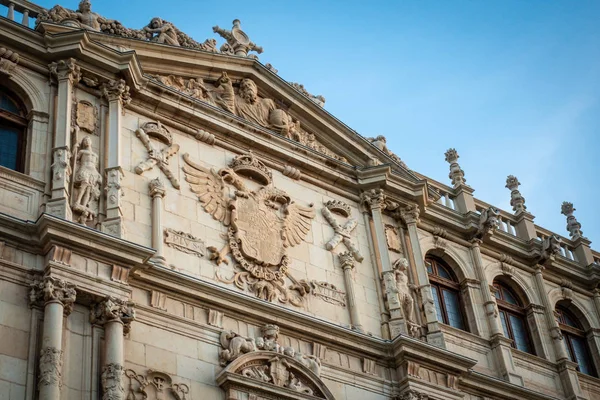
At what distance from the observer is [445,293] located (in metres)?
23.6

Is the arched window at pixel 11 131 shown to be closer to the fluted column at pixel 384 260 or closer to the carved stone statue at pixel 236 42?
the carved stone statue at pixel 236 42

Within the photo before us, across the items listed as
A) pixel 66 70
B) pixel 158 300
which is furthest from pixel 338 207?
pixel 66 70

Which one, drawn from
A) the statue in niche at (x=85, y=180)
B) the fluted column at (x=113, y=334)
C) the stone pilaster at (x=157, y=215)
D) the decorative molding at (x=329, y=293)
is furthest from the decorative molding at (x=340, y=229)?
the fluted column at (x=113, y=334)

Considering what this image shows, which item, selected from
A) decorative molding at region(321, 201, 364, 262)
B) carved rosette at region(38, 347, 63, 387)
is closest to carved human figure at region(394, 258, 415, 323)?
decorative molding at region(321, 201, 364, 262)

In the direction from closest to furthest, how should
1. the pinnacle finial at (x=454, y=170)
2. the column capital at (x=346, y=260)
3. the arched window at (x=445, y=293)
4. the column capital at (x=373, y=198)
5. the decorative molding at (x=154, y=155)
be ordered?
the decorative molding at (x=154, y=155) < the column capital at (x=346, y=260) < the column capital at (x=373, y=198) < the arched window at (x=445, y=293) < the pinnacle finial at (x=454, y=170)

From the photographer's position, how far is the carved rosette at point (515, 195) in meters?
26.9

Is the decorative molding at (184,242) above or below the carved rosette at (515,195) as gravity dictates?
below

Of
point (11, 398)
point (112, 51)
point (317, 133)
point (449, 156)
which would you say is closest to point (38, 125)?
point (112, 51)

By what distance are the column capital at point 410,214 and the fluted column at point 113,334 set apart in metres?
8.12

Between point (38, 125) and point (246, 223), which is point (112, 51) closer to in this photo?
point (38, 125)

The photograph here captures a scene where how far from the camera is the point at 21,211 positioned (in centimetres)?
1714

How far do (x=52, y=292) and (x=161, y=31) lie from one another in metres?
7.63

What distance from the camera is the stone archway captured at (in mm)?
17281

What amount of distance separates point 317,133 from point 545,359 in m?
6.98
